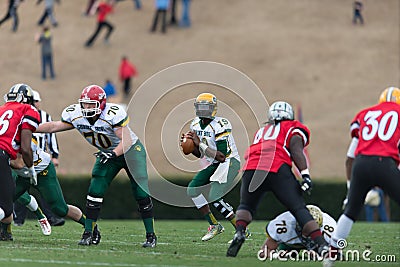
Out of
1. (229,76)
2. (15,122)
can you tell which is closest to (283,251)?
(15,122)

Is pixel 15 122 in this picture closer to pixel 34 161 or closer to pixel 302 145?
pixel 34 161

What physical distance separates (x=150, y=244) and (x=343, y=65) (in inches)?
985

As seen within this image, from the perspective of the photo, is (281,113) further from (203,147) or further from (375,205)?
(375,205)

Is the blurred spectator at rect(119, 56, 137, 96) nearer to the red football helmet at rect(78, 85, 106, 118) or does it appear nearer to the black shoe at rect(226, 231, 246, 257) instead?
the red football helmet at rect(78, 85, 106, 118)

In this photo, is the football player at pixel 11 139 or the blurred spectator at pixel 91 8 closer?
the football player at pixel 11 139

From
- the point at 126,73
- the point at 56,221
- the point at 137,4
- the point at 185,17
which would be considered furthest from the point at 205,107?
the point at 137,4

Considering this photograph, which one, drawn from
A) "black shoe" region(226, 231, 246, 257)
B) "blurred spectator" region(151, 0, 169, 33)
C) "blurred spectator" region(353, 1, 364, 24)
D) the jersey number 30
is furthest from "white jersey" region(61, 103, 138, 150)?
"blurred spectator" region(353, 1, 364, 24)

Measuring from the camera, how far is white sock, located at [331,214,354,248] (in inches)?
347

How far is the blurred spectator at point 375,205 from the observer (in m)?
18.0

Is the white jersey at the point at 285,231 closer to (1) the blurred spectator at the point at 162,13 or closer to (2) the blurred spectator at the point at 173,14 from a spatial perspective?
(1) the blurred spectator at the point at 162,13

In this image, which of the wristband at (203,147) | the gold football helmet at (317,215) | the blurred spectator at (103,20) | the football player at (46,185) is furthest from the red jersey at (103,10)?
the gold football helmet at (317,215)

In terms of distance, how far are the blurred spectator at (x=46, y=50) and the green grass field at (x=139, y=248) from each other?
17758mm

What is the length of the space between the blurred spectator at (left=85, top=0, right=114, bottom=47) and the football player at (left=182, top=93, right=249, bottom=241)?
71.4ft

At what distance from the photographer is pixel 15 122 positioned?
393 inches
